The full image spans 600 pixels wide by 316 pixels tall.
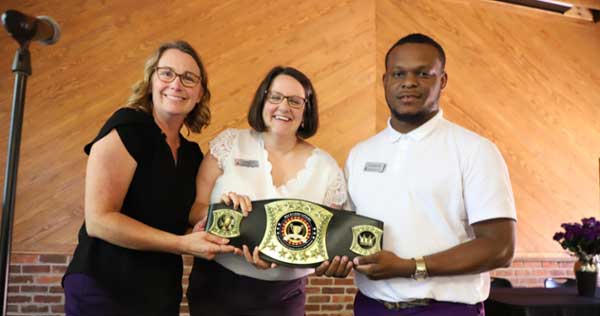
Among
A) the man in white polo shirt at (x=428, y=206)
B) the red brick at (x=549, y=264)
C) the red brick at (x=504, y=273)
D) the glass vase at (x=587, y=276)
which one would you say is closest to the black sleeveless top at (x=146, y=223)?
the man in white polo shirt at (x=428, y=206)

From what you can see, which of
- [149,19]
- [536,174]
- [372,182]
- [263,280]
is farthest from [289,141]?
[536,174]

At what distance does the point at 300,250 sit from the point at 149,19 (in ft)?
9.60

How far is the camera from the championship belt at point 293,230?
1688 mm

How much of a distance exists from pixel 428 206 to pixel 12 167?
129 centimetres

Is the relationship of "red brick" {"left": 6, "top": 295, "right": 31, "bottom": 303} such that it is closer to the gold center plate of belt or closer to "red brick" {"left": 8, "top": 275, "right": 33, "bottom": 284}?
"red brick" {"left": 8, "top": 275, "right": 33, "bottom": 284}

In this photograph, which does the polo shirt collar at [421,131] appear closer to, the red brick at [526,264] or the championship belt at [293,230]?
the championship belt at [293,230]

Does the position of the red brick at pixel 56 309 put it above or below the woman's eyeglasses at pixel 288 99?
below

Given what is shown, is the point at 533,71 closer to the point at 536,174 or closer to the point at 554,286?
the point at 536,174

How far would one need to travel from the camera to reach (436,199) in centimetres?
167

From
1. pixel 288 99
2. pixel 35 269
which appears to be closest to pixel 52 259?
pixel 35 269

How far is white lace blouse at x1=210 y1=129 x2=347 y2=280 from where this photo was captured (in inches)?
72.1

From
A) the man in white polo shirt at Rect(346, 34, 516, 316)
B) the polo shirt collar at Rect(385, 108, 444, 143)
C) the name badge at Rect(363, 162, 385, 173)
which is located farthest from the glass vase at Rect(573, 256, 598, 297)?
→ the name badge at Rect(363, 162, 385, 173)

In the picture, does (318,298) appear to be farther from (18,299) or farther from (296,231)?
(296,231)

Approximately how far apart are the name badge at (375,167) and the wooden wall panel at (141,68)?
2284mm
